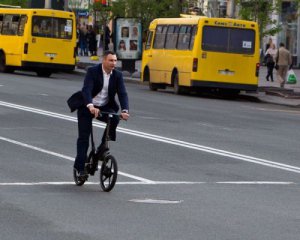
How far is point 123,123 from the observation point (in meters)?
24.8

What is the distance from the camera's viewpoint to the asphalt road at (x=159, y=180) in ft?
36.8

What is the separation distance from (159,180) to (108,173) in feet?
4.55

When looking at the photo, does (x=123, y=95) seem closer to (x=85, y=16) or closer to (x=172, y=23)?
(x=172, y=23)

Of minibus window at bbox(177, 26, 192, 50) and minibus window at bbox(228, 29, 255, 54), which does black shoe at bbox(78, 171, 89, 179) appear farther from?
minibus window at bbox(177, 26, 192, 50)

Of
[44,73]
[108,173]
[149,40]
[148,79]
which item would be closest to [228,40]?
[148,79]

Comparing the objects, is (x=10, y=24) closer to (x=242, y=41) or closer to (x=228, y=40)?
(x=228, y=40)

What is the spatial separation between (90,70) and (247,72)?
81.2ft

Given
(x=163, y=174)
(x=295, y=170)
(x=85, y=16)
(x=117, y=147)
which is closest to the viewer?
(x=163, y=174)

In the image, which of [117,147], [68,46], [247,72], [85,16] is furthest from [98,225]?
[85,16]

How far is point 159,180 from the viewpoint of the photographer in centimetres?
1532

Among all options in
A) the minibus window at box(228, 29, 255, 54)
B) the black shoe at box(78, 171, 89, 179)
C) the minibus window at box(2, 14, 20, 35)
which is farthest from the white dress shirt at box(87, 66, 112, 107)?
the minibus window at box(2, 14, 20, 35)

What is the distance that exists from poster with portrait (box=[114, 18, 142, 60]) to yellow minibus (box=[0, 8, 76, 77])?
14.0 feet

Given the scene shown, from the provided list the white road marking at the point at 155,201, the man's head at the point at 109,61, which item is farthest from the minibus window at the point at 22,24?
the white road marking at the point at 155,201

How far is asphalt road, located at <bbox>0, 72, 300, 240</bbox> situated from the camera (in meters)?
11.2
